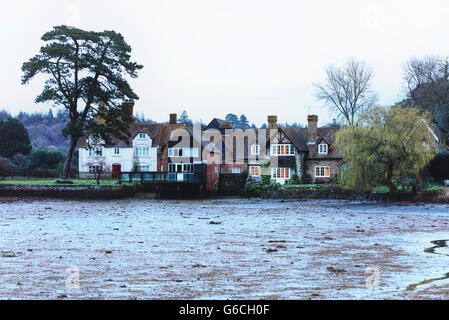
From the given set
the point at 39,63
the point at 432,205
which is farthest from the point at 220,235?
the point at 39,63

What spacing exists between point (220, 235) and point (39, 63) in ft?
132

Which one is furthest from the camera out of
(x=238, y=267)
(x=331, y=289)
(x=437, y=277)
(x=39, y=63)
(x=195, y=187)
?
(x=195, y=187)

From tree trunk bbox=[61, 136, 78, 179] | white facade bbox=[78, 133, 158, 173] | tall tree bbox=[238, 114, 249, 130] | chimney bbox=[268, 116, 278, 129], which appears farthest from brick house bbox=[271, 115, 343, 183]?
tall tree bbox=[238, 114, 249, 130]

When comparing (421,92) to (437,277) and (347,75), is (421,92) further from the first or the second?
(437,277)

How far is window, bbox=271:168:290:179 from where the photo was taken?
6962 centimetres

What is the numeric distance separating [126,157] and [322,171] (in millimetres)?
25890

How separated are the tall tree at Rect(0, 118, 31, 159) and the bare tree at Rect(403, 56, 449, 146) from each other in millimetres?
51685

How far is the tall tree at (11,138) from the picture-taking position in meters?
84.1

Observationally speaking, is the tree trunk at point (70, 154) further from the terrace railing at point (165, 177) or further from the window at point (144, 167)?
the window at point (144, 167)

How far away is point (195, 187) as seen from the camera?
64312 mm

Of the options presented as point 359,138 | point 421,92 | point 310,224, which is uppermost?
point 421,92

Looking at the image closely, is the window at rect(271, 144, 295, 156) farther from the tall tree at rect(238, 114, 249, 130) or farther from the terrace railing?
the tall tree at rect(238, 114, 249, 130)

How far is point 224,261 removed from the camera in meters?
15.9
